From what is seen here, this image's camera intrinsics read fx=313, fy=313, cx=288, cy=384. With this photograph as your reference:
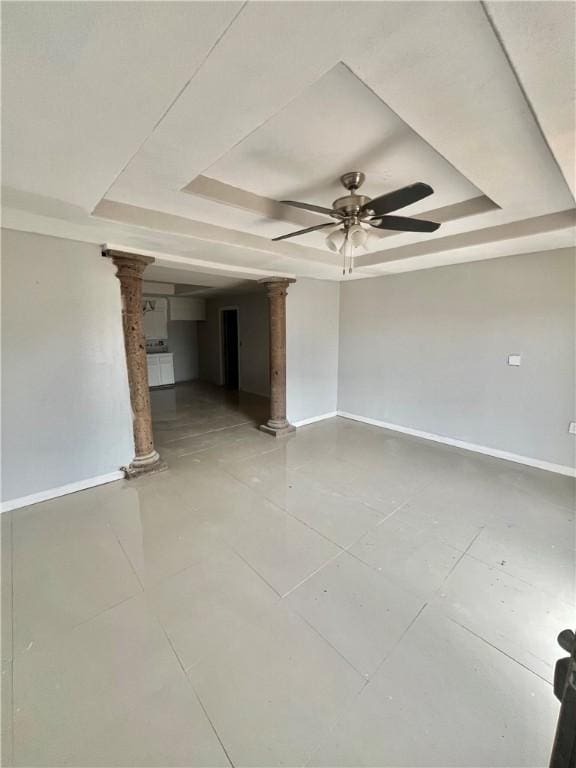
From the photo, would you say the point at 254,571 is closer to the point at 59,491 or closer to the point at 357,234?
the point at 59,491

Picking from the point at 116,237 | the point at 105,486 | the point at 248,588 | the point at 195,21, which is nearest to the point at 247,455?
the point at 105,486

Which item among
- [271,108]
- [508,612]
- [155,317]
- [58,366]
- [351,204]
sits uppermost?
[271,108]

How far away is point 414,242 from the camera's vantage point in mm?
3113

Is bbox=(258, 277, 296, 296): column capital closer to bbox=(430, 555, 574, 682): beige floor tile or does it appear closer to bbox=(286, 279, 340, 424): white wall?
bbox=(286, 279, 340, 424): white wall

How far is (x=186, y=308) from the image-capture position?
7609mm

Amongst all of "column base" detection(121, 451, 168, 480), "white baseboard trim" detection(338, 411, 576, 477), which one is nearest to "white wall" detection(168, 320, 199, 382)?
"white baseboard trim" detection(338, 411, 576, 477)

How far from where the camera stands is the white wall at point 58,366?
2447 millimetres

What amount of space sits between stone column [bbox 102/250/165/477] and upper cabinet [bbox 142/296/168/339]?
171 inches

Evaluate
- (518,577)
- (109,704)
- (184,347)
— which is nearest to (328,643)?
(109,704)

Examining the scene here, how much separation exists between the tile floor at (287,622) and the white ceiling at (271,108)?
2197 mm

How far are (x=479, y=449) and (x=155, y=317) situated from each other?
22.2 ft

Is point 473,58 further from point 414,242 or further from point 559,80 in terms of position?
point 414,242

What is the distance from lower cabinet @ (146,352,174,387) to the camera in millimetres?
7094

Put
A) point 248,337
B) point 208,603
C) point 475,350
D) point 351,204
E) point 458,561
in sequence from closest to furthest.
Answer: point 208,603 < point 351,204 < point 458,561 < point 475,350 < point 248,337
